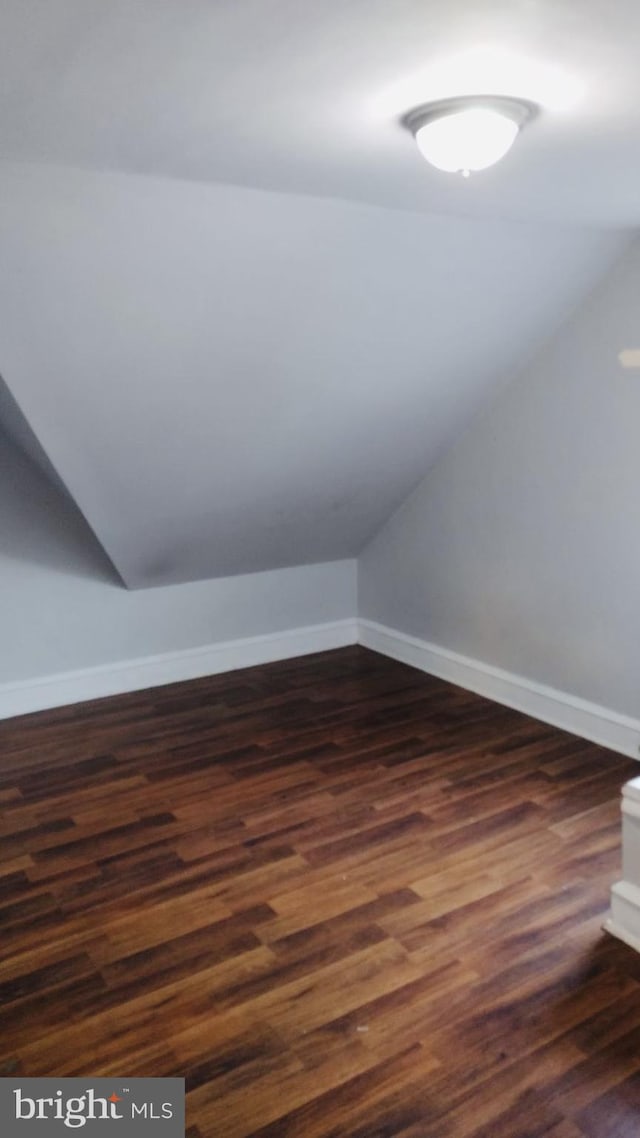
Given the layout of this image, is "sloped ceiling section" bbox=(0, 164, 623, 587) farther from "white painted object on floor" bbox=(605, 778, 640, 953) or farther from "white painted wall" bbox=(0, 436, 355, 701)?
"white painted object on floor" bbox=(605, 778, 640, 953)

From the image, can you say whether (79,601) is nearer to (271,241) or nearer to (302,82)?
(271,241)

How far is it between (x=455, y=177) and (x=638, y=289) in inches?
48.1

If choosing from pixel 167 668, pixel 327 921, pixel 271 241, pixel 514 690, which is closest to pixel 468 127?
pixel 271 241

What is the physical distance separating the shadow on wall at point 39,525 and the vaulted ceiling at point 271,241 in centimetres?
23

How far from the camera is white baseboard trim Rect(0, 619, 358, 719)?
3994 millimetres

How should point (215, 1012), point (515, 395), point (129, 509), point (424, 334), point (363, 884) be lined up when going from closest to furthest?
point (215, 1012), point (363, 884), point (424, 334), point (129, 509), point (515, 395)

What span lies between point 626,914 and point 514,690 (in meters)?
1.65

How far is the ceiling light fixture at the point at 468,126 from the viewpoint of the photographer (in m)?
1.73

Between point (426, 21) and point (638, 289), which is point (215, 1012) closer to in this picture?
point (426, 21)

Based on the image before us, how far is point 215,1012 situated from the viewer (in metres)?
2.09

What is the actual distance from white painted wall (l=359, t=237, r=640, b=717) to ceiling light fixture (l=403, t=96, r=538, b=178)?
1.52m

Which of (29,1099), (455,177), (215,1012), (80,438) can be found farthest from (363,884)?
(455,177)

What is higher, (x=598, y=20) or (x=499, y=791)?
(x=598, y=20)

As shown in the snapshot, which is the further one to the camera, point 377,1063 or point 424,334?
point 424,334
